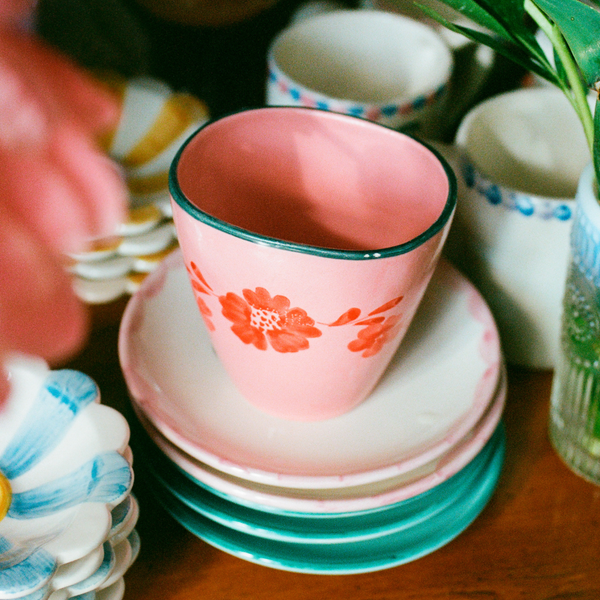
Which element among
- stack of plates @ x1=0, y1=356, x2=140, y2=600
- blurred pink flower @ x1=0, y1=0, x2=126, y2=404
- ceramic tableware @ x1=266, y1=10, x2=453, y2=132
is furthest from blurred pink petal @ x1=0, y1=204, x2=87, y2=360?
ceramic tableware @ x1=266, y1=10, x2=453, y2=132

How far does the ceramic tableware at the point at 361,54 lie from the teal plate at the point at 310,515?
0.23 metres

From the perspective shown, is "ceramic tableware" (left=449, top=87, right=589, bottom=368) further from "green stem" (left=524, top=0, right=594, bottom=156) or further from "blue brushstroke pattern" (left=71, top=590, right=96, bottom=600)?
"blue brushstroke pattern" (left=71, top=590, right=96, bottom=600)

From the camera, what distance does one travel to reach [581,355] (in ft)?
1.01

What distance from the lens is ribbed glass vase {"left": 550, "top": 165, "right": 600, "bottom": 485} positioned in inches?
10.6

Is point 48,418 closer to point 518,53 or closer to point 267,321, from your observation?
point 267,321

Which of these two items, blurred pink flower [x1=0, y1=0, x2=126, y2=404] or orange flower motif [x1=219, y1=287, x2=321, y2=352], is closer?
blurred pink flower [x1=0, y1=0, x2=126, y2=404]

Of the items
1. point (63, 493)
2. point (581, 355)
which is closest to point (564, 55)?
point (581, 355)

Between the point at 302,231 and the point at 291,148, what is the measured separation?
44mm

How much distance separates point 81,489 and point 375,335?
12 centimetres

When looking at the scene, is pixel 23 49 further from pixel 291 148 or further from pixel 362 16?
pixel 362 16

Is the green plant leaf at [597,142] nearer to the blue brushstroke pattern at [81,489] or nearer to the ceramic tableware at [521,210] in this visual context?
the ceramic tableware at [521,210]

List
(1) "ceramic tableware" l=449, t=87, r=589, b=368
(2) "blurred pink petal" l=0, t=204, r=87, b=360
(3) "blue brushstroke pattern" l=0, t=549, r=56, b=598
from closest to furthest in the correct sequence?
(2) "blurred pink petal" l=0, t=204, r=87, b=360 < (3) "blue brushstroke pattern" l=0, t=549, r=56, b=598 < (1) "ceramic tableware" l=449, t=87, r=589, b=368

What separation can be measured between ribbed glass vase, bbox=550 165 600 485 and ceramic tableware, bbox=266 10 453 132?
169mm

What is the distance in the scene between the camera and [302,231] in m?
0.34
